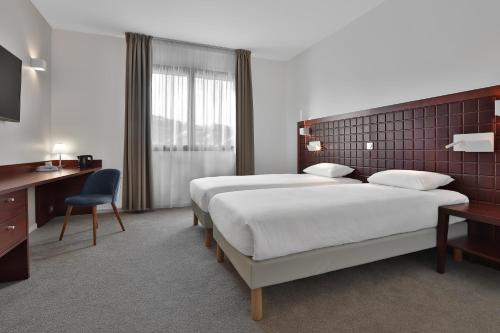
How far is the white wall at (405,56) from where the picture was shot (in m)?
2.36

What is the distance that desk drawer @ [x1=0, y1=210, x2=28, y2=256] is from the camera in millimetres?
1688

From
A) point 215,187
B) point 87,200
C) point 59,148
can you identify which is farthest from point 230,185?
point 59,148

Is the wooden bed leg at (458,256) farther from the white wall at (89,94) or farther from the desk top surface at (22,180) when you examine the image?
the white wall at (89,94)

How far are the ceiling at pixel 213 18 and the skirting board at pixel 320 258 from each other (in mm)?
3080

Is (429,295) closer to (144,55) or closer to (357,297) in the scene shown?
(357,297)

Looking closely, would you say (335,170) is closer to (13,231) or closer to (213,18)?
(213,18)

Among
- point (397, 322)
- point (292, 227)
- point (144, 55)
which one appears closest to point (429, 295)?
point (397, 322)

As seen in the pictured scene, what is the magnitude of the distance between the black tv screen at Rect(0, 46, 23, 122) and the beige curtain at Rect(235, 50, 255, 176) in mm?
3199

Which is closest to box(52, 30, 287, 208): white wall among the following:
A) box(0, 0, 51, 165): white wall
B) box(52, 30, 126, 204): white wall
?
box(52, 30, 126, 204): white wall

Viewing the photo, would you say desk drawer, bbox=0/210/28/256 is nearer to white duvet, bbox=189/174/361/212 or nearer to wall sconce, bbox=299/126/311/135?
white duvet, bbox=189/174/361/212

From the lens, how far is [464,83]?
2.47 meters

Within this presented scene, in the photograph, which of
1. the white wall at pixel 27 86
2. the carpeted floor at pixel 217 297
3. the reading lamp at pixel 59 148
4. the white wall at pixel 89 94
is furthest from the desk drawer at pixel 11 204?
the white wall at pixel 89 94

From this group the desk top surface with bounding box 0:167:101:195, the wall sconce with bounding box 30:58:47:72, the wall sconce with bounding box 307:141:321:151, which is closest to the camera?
the desk top surface with bounding box 0:167:101:195

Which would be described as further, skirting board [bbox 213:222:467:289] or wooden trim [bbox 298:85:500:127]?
wooden trim [bbox 298:85:500:127]
